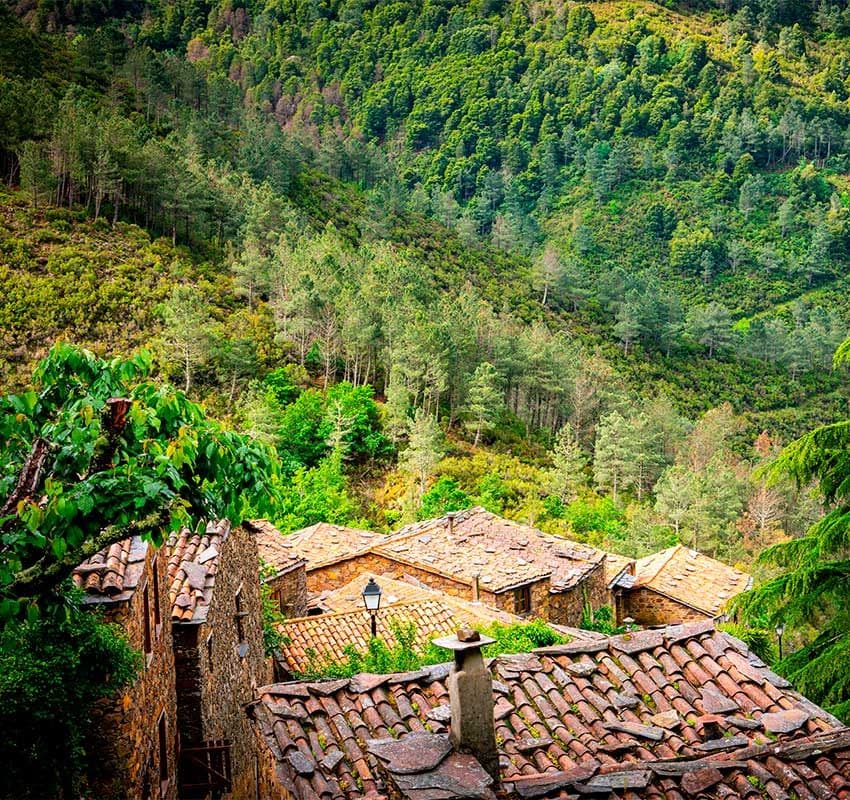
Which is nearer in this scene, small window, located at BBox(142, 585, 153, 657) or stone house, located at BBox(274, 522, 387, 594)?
small window, located at BBox(142, 585, 153, 657)

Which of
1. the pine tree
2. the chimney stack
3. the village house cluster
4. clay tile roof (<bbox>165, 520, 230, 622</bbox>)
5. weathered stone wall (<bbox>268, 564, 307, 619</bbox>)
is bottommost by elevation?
the pine tree

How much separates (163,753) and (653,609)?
82.0 ft

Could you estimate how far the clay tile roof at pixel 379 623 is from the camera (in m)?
17.8

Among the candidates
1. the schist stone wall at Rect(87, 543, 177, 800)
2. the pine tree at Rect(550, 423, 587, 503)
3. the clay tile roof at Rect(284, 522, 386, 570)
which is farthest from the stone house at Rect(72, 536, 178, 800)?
the pine tree at Rect(550, 423, 587, 503)

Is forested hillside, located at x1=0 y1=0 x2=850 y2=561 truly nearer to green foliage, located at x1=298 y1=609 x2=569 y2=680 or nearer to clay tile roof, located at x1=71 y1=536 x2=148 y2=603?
green foliage, located at x1=298 y1=609 x2=569 y2=680

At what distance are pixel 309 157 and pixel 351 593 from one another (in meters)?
85.8

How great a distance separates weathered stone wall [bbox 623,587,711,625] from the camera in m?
30.4

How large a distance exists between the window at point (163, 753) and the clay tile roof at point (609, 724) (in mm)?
1291

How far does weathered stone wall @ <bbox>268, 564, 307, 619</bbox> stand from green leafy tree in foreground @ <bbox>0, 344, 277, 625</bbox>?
15389mm

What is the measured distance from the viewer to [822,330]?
3706 inches

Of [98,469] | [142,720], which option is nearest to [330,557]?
[142,720]

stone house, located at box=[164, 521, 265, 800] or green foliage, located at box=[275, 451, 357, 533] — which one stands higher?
stone house, located at box=[164, 521, 265, 800]

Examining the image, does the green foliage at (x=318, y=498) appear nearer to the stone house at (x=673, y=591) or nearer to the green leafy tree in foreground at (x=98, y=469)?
the stone house at (x=673, y=591)

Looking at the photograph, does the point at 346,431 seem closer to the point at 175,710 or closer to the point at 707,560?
the point at 707,560
